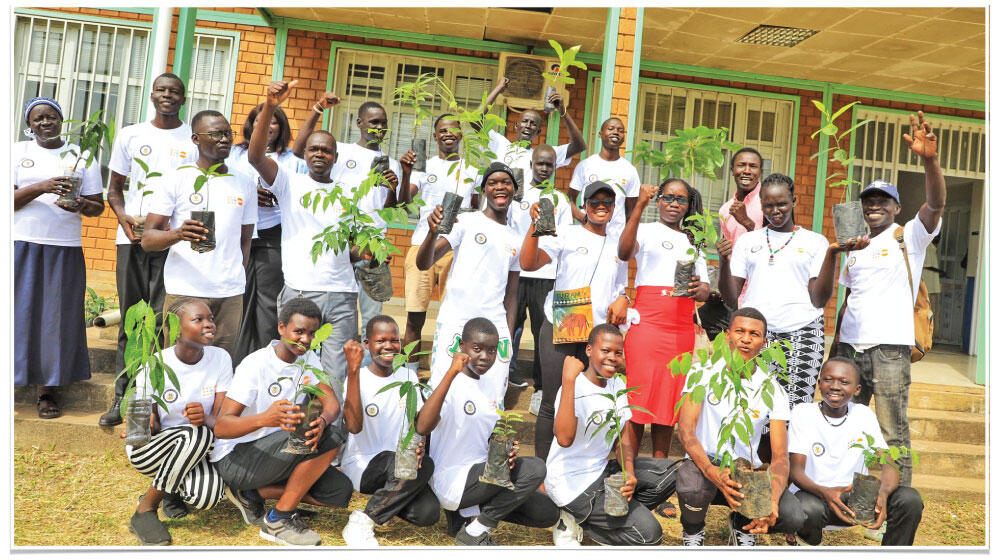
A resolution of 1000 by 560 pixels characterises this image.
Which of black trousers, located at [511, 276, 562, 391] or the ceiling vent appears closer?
black trousers, located at [511, 276, 562, 391]

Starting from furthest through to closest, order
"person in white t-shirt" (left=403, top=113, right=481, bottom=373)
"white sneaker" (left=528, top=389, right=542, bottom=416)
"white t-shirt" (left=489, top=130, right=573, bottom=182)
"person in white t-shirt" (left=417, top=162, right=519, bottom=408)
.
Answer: "white t-shirt" (left=489, top=130, right=573, bottom=182) < "person in white t-shirt" (left=403, top=113, right=481, bottom=373) < "white sneaker" (left=528, top=389, right=542, bottom=416) < "person in white t-shirt" (left=417, top=162, right=519, bottom=408)

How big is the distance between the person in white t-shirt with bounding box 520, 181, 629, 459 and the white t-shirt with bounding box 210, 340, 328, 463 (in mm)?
1229

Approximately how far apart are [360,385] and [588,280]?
4.41ft

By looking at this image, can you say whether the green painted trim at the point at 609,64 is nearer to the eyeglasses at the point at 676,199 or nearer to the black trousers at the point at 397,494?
the eyeglasses at the point at 676,199

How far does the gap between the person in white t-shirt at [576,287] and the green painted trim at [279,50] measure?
511cm

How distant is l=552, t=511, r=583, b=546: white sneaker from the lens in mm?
3785

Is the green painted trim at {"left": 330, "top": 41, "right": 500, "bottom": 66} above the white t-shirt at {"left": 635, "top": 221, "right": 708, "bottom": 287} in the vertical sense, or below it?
above

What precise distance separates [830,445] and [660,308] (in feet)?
3.54

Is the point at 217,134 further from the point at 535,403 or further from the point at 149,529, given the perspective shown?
the point at 535,403

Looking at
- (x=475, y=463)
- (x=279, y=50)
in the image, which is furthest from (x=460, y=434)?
(x=279, y=50)

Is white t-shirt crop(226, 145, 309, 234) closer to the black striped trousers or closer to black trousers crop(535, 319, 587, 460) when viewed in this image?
the black striped trousers

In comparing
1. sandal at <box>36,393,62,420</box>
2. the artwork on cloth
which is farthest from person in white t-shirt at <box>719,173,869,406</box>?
sandal at <box>36,393,62,420</box>

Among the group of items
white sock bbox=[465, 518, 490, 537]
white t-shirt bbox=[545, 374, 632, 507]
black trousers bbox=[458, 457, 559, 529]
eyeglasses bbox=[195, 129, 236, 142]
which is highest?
eyeglasses bbox=[195, 129, 236, 142]

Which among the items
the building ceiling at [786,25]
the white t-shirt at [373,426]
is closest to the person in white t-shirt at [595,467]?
the white t-shirt at [373,426]
